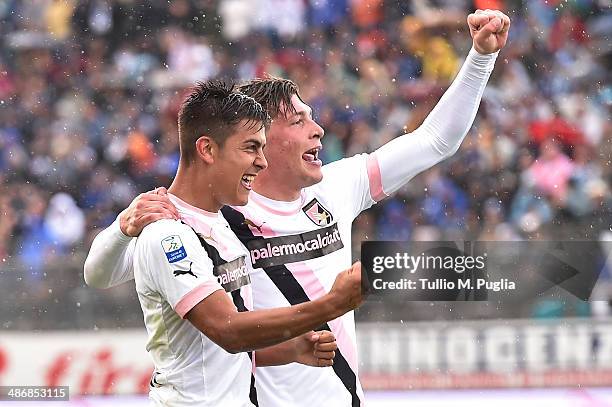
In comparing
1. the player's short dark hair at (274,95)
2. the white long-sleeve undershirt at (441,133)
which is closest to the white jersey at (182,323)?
the white long-sleeve undershirt at (441,133)

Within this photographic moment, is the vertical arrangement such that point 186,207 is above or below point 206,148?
below

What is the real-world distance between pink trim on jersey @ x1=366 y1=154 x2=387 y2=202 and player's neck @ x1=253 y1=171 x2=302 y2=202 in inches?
10.6

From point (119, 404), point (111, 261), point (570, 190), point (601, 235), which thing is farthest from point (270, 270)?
point (570, 190)

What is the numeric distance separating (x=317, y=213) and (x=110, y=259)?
0.86 meters

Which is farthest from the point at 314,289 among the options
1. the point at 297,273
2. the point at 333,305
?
the point at 333,305

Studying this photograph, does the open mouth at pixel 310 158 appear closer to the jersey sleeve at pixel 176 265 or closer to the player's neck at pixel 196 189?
the player's neck at pixel 196 189

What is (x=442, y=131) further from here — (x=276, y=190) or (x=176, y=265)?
(x=176, y=265)

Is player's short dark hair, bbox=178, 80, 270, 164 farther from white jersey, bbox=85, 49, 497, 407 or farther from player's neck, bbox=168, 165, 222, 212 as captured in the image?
white jersey, bbox=85, 49, 497, 407

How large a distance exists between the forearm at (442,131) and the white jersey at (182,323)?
1070 mm

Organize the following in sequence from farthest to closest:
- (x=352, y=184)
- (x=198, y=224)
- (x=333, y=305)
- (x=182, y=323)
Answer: (x=352, y=184) → (x=198, y=224) → (x=182, y=323) → (x=333, y=305)

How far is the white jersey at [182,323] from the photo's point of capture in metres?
2.87

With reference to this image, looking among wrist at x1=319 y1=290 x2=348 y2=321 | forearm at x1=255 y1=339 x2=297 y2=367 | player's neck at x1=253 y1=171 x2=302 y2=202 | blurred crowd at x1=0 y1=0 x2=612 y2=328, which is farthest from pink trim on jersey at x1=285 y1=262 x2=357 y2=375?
blurred crowd at x1=0 y1=0 x2=612 y2=328

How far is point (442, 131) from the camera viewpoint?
386 cm

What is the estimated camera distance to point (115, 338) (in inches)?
285
